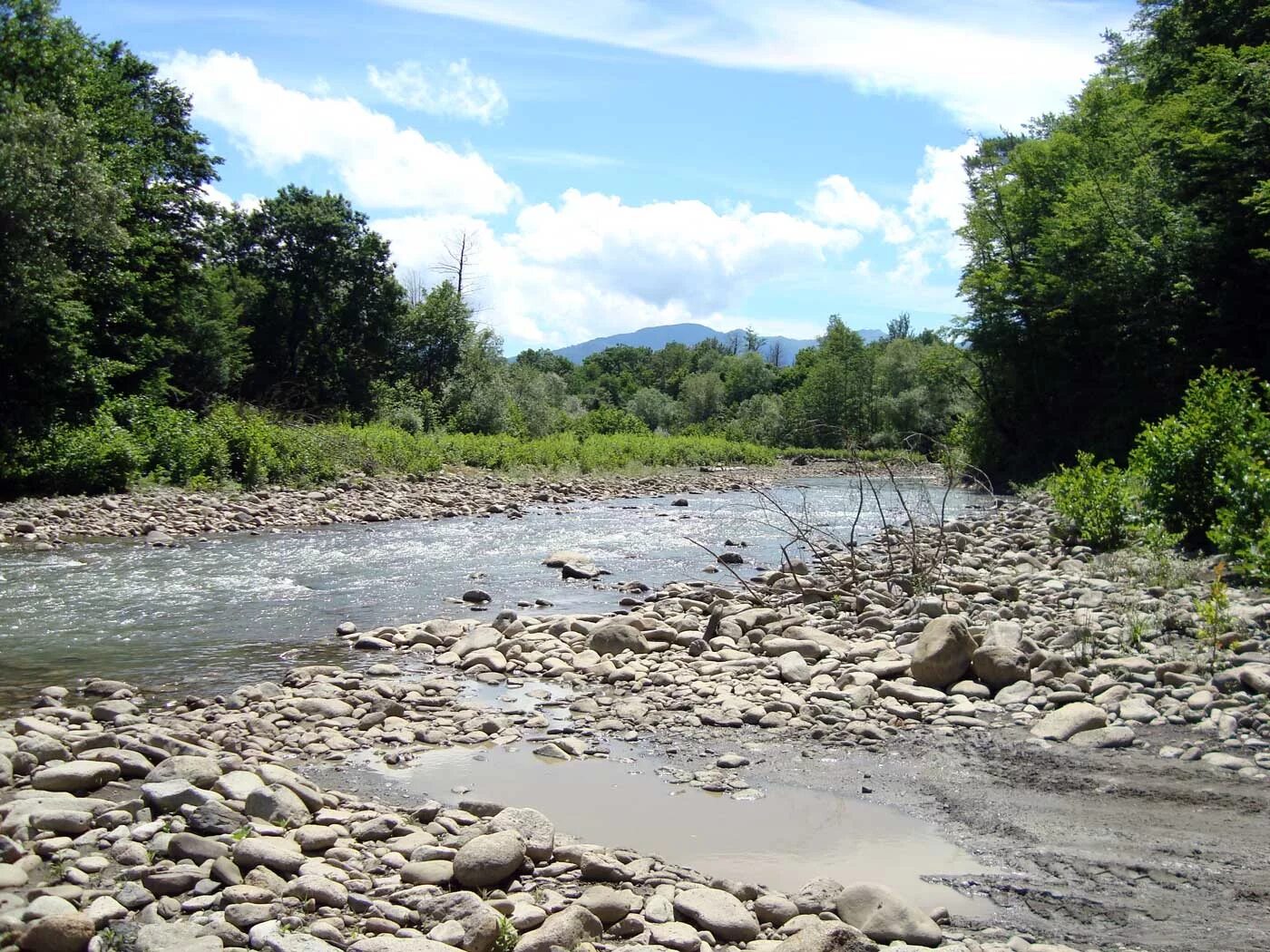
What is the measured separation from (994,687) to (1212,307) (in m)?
20.5

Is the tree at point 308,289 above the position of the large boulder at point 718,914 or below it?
above

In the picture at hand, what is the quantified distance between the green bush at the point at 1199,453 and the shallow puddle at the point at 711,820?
8.53 meters

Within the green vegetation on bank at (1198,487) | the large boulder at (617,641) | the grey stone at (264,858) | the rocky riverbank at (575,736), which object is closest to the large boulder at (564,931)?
the rocky riverbank at (575,736)

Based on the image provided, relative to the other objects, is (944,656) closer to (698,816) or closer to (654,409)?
(698,816)

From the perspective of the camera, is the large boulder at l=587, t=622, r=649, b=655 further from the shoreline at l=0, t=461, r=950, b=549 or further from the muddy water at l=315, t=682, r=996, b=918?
the shoreline at l=0, t=461, r=950, b=549

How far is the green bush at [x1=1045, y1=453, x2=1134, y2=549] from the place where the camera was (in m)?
14.3

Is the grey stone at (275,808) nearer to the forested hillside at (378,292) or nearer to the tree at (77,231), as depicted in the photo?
the forested hillside at (378,292)

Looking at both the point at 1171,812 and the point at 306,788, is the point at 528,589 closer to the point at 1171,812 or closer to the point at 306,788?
the point at 306,788

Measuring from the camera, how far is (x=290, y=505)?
2388 cm

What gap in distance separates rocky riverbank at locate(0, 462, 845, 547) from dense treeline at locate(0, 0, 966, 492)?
1375 mm

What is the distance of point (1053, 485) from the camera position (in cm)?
1811

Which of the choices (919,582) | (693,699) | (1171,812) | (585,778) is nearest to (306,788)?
(585,778)

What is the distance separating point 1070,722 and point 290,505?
802 inches

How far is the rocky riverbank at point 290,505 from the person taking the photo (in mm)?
19078
